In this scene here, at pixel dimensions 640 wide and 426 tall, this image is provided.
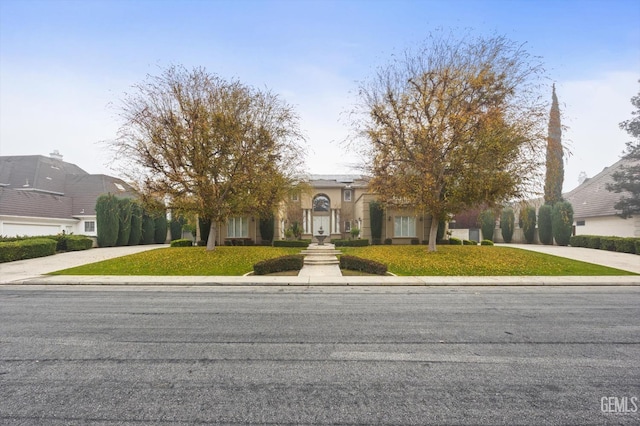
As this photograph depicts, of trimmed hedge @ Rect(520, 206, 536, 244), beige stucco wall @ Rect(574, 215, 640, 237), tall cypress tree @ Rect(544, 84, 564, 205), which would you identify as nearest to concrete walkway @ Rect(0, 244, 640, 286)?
tall cypress tree @ Rect(544, 84, 564, 205)

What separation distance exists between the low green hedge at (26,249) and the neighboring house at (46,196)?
7.15 meters

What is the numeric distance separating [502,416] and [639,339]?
4457 millimetres

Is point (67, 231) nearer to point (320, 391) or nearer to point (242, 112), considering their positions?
point (242, 112)

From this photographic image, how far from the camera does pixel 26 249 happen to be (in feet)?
61.2

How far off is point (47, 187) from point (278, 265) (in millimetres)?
31993

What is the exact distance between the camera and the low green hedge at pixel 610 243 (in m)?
21.1

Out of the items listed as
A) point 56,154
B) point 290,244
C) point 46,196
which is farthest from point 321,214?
point 56,154

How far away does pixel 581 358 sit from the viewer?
4.60 m

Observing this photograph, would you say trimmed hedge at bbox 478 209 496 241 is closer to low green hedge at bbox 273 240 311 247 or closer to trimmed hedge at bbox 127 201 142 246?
low green hedge at bbox 273 240 311 247

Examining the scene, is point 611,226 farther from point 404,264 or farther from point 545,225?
point 404,264

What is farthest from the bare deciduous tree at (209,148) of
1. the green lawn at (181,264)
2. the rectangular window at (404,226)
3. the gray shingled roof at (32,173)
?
the gray shingled roof at (32,173)

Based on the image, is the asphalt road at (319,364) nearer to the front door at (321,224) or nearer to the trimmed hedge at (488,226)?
the front door at (321,224)

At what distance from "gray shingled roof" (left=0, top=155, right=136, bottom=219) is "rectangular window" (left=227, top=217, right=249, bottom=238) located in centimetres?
1130

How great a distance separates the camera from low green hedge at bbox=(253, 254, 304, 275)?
14086 millimetres
